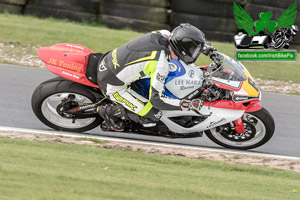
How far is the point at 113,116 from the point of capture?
5.67 m

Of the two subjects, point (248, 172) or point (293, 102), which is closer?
point (248, 172)

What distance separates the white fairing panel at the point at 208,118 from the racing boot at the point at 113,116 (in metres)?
0.49

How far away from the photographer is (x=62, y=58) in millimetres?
5629

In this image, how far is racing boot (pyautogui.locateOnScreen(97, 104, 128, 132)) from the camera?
564 cm

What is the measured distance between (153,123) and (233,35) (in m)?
6.65

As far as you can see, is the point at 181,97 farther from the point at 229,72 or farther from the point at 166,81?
the point at 229,72

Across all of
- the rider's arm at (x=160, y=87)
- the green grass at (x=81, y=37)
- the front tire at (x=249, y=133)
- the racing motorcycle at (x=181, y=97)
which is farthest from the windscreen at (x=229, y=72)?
the green grass at (x=81, y=37)

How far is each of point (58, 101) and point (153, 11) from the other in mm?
6206

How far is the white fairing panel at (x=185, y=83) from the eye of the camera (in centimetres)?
539

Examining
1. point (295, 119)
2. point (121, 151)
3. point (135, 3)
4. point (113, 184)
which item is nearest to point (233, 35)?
point (135, 3)

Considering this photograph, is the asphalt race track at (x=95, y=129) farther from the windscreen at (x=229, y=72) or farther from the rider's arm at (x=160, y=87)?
the windscreen at (x=229, y=72)

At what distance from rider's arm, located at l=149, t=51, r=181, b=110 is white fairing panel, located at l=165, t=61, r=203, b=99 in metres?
0.16

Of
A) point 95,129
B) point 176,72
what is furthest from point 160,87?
point 95,129

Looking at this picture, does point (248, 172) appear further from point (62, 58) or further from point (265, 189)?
point (62, 58)
